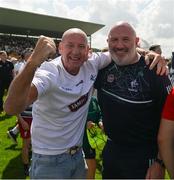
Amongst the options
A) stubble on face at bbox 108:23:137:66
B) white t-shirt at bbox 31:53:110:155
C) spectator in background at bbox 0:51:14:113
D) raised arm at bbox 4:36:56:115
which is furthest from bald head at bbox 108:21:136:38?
spectator in background at bbox 0:51:14:113

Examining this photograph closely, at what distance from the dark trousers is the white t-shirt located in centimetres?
33

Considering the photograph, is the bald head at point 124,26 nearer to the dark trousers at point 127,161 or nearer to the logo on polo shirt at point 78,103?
the logo on polo shirt at point 78,103

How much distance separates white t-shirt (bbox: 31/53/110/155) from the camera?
3422 mm

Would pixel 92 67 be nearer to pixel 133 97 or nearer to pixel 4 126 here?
pixel 133 97

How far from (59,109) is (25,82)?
68 centimetres

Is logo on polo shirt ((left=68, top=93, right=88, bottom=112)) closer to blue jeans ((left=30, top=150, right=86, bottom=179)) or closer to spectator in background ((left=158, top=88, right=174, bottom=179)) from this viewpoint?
blue jeans ((left=30, top=150, right=86, bottom=179))

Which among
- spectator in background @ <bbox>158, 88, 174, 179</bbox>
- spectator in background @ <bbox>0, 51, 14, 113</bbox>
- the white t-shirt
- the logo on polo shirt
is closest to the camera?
spectator in background @ <bbox>158, 88, 174, 179</bbox>

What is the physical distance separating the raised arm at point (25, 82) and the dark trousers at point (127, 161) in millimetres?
1119

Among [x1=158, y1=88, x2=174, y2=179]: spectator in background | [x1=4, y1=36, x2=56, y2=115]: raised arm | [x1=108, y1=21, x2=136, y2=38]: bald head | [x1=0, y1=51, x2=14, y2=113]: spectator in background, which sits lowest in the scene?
[x1=0, y1=51, x2=14, y2=113]: spectator in background

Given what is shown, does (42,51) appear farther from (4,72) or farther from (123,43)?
(4,72)

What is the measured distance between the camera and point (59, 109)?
346 cm

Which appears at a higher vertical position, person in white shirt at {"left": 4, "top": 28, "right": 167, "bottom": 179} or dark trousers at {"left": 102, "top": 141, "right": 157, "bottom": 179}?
person in white shirt at {"left": 4, "top": 28, "right": 167, "bottom": 179}

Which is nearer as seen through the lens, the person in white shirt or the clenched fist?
the clenched fist

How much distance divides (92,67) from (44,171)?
41.7 inches
